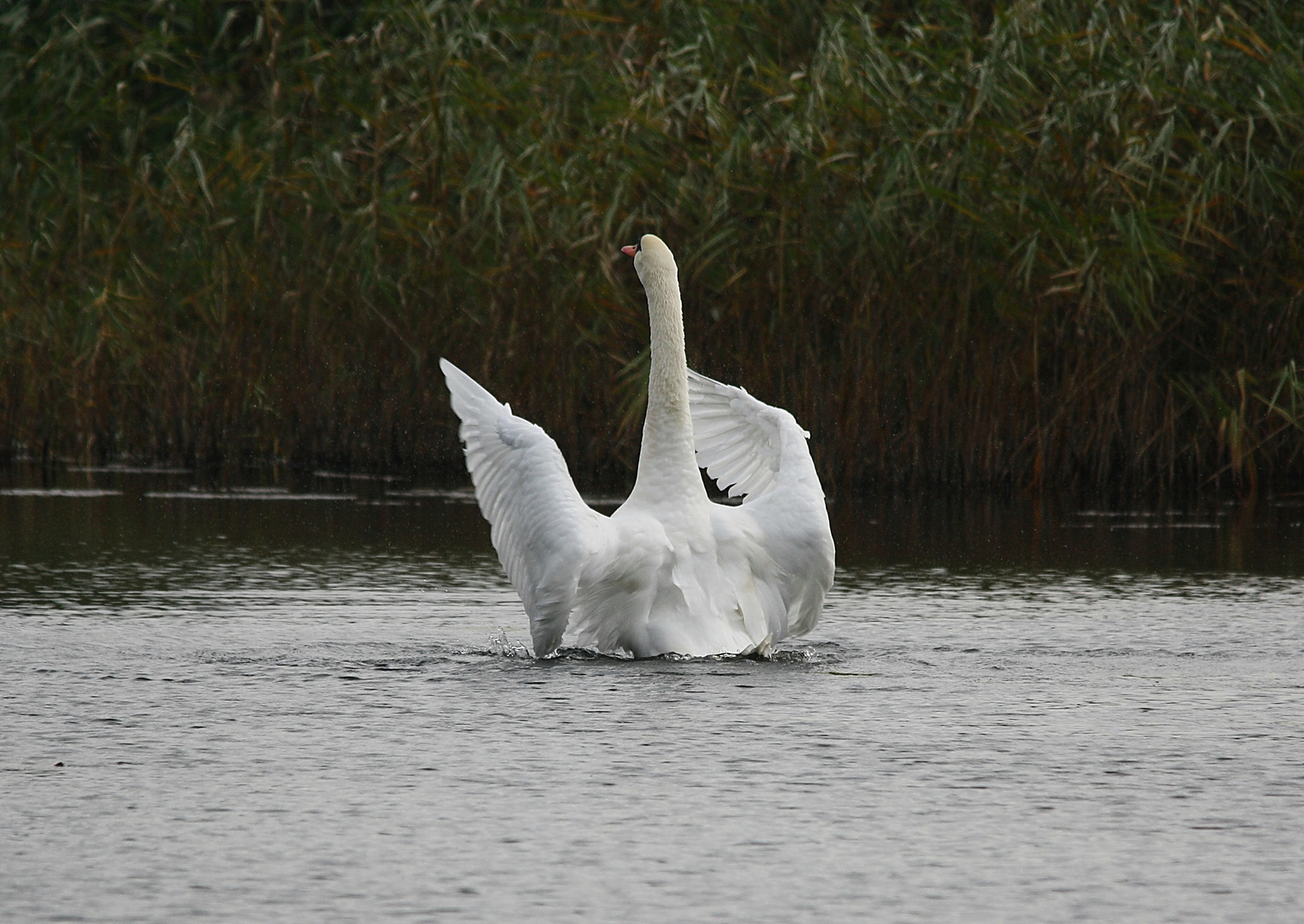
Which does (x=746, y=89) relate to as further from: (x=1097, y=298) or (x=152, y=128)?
(x=152, y=128)

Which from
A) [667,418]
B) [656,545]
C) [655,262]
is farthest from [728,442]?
[656,545]

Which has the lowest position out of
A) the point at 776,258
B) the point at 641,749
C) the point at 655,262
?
the point at 641,749

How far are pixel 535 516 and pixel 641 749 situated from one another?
1483 mm

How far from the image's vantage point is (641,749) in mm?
5375

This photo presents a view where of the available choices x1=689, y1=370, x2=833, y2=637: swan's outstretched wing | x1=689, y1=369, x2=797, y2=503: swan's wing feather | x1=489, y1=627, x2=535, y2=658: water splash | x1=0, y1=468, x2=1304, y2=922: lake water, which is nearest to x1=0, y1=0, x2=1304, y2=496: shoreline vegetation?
x1=0, y1=468, x2=1304, y2=922: lake water

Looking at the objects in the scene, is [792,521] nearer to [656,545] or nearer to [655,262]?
[656,545]

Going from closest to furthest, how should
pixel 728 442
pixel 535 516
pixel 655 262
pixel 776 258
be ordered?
pixel 535 516
pixel 655 262
pixel 728 442
pixel 776 258

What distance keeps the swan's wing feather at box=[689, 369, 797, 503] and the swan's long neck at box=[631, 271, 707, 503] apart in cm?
101

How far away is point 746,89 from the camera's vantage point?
13930mm

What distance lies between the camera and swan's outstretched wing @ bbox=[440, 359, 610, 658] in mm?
6621

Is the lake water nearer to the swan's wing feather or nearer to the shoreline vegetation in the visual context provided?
the swan's wing feather

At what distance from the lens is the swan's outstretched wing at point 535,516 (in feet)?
21.7

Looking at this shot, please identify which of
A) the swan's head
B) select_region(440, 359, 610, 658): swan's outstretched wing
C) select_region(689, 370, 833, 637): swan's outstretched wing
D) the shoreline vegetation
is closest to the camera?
select_region(440, 359, 610, 658): swan's outstretched wing

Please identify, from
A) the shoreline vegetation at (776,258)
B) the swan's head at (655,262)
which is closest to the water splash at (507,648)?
the swan's head at (655,262)
